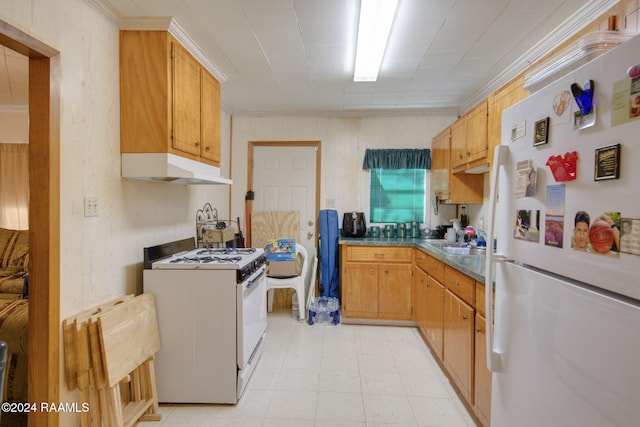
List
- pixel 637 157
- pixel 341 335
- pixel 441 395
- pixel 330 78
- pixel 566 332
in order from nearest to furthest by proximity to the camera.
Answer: pixel 637 157 → pixel 566 332 → pixel 441 395 → pixel 330 78 → pixel 341 335

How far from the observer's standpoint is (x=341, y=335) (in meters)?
3.27

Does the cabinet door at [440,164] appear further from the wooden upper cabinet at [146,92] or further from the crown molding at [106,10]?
the crown molding at [106,10]

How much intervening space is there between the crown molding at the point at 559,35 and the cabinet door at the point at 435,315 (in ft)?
6.20

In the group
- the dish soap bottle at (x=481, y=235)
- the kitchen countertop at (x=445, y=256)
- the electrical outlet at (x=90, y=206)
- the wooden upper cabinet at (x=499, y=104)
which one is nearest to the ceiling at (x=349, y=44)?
the wooden upper cabinet at (x=499, y=104)

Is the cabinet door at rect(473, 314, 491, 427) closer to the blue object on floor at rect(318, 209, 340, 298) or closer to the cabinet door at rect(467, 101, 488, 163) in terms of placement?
the cabinet door at rect(467, 101, 488, 163)

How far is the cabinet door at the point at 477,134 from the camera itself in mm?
2594

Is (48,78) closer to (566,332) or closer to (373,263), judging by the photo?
(566,332)

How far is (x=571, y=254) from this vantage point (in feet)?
3.08

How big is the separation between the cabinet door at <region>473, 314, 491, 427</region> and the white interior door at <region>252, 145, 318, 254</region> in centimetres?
255

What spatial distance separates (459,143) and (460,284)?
155cm

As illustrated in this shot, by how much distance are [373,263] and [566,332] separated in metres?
2.57

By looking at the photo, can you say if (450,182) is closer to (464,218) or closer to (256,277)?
(464,218)

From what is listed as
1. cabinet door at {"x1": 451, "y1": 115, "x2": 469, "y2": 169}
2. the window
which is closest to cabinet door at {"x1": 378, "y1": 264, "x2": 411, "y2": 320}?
the window

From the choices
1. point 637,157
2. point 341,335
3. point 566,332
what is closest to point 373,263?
point 341,335
